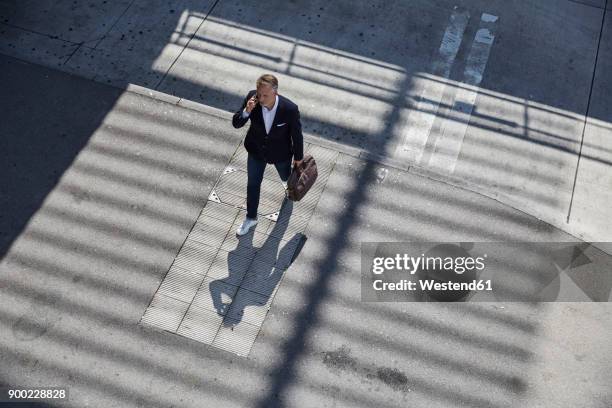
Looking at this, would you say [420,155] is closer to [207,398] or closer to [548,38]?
[548,38]

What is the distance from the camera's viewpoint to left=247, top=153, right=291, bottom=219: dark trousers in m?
6.36

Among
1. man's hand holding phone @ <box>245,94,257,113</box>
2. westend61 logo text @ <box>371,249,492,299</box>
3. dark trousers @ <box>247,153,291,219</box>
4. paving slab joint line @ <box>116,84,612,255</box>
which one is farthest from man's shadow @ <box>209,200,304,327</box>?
man's hand holding phone @ <box>245,94,257,113</box>

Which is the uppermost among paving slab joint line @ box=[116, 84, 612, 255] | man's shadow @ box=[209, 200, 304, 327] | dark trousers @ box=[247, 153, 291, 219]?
dark trousers @ box=[247, 153, 291, 219]

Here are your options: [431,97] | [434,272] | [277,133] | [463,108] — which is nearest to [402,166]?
[431,97]

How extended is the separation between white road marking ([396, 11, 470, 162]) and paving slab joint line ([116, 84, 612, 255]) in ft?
0.76

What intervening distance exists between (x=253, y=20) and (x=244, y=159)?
111 inches

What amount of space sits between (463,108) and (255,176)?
3767 mm

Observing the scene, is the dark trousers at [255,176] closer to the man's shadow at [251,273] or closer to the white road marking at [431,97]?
the man's shadow at [251,273]

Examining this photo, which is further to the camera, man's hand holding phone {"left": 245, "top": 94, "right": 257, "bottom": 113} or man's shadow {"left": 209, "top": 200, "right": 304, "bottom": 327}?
man's shadow {"left": 209, "top": 200, "right": 304, "bottom": 327}

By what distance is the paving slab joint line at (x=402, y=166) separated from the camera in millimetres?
7422

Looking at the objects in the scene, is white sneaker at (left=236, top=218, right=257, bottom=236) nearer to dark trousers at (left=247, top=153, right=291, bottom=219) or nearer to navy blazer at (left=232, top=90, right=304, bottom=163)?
dark trousers at (left=247, top=153, right=291, bottom=219)

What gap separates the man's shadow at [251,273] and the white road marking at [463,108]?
8.14 ft

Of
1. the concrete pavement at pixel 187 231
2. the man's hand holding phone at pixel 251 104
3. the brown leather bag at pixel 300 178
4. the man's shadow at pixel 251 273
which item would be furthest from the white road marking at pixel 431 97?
the man's hand holding phone at pixel 251 104

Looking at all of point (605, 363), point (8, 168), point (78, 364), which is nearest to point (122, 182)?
point (8, 168)
